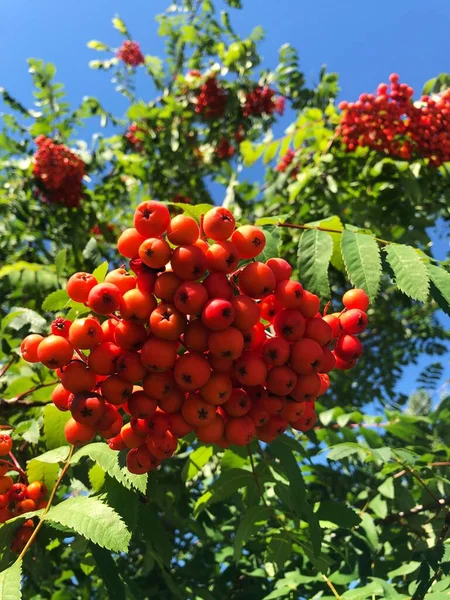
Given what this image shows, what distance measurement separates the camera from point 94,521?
4.46ft

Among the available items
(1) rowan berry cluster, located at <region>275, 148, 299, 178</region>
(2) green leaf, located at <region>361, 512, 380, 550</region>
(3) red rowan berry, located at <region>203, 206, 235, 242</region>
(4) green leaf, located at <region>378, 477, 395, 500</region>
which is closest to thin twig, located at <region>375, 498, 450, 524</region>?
(4) green leaf, located at <region>378, 477, 395, 500</region>

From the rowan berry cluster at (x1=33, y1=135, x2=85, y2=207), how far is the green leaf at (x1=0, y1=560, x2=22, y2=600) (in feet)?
15.9

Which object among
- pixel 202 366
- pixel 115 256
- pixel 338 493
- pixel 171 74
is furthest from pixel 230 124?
pixel 202 366

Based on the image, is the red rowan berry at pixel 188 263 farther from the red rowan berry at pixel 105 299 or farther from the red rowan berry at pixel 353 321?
the red rowan berry at pixel 353 321

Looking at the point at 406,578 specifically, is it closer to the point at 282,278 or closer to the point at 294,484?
the point at 294,484

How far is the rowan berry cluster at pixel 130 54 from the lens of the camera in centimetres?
880

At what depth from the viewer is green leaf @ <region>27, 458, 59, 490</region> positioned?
1.90 m

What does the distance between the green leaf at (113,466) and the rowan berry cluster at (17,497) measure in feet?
0.98

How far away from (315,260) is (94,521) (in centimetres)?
134

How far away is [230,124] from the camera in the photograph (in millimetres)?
7297

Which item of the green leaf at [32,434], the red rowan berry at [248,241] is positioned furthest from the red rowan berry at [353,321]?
the green leaf at [32,434]

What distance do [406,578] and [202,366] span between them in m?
2.05

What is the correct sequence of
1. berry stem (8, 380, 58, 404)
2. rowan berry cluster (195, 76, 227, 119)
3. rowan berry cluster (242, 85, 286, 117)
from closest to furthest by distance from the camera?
berry stem (8, 380, 58, 404) < rowan berry cluster (195, 76, 227, 119) < rowan berry cluster (242, 85, 286, 117)

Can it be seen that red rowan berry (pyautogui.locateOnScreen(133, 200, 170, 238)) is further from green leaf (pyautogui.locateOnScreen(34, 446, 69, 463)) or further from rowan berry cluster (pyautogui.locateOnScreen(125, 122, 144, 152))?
rowan berry cluster (pyautogui.locateOnScreen(125, 122, 144, 152))
